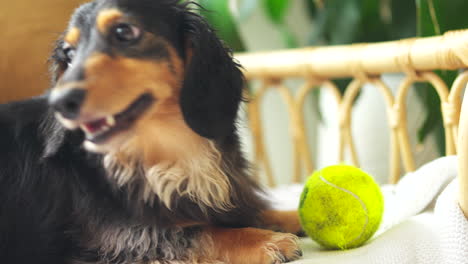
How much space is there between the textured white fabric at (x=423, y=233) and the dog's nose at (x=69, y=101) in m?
0.53

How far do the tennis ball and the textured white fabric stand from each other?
31 millimetres

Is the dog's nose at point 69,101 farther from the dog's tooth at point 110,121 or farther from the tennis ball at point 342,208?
the tennis ball at point 342,208

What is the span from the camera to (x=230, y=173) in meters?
1.37

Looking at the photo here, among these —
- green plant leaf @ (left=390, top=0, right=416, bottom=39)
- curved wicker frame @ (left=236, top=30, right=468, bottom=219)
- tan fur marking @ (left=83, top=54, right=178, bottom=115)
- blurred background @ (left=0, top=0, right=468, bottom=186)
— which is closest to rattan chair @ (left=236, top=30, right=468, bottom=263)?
curved wicker frame @ (left=236, top=30, right=468, bottom=219)

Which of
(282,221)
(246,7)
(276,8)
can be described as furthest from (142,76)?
(276,8)

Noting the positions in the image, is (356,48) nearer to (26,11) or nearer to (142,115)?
(142,115)

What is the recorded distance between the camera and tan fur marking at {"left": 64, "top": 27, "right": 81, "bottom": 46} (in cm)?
124

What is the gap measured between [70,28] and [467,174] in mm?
896

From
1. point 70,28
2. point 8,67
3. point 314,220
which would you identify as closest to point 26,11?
point 8,67

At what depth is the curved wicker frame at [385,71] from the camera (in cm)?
141

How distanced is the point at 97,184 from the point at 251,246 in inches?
15.0

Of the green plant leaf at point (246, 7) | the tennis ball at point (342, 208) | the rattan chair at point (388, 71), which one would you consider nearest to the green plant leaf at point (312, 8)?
the green plant leaf at point (246, 7)

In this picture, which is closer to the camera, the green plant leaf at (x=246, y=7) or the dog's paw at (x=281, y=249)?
the dog's paw at (x=281, y=249)

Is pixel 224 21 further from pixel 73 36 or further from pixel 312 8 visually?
pixel 73 36
